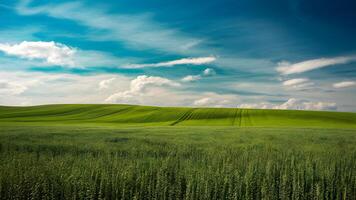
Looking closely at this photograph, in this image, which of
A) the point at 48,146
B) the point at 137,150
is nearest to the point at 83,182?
the point at 137,150

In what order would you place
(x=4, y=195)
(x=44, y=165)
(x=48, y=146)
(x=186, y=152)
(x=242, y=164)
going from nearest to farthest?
(x=4, y=195) < (x=44, y=165) < (x=242, y=164) < (x=186, y=152) < (x=48, y=146)

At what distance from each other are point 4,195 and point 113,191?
10.3ft

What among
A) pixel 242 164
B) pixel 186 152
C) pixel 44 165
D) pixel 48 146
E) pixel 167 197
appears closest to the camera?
pixel 167 197

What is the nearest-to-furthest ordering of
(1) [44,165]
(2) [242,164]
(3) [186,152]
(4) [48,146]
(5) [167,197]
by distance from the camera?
(5) [167,197]
(1) [44,165]
(2) [242,164]
(3) [186,152]
(4) [48,146]

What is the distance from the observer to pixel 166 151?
16.3 meters

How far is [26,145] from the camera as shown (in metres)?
17.8

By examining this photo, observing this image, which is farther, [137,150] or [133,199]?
[137,150]

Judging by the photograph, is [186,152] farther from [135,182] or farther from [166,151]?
[135,182]

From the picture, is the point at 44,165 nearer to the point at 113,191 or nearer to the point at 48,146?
the point at 113,191

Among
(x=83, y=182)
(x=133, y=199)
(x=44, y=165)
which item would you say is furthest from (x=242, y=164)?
(x=44, y=165)

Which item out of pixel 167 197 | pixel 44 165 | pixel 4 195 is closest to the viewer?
pixel 4 195

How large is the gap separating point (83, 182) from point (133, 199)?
1731 millimetres

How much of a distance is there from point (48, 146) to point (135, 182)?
10.4 metres

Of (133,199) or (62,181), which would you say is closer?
(133,199)
